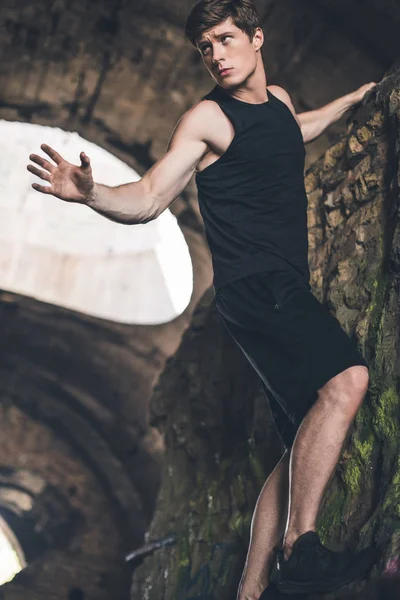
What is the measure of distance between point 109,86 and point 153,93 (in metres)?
0.31

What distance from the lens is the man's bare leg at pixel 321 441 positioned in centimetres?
236

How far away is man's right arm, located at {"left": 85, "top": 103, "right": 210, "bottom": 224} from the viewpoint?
7.98 feet

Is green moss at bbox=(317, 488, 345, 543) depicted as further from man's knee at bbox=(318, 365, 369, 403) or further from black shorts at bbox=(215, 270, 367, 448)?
man's knee at bbox=(318, 365, 369, 403)

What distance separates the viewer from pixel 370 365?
2863 millimetres

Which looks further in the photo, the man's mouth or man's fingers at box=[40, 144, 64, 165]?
the man's mouth

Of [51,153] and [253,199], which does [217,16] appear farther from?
[51,153]

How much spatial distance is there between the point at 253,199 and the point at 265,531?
1094 mm

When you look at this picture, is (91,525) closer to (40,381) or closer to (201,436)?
(40,381)

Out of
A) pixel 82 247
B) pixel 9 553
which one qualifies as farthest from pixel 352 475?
pixel 9 553

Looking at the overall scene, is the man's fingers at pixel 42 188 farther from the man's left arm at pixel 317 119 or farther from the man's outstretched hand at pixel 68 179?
the man's left arm at pixel 317 119

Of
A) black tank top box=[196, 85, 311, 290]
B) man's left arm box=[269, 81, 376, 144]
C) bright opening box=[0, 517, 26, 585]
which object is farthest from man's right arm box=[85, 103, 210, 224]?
bright opening box=[0, 517, 26, 585]

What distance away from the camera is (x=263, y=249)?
2.66 m

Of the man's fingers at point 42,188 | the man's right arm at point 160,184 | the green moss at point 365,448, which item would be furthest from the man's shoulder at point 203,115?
the green moss at point 365,448

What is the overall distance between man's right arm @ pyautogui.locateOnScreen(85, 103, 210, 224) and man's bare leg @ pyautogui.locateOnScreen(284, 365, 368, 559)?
78cm
